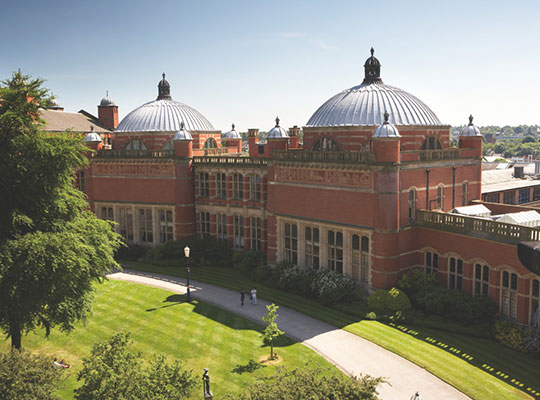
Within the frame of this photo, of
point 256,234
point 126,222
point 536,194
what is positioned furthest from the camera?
point 536,194

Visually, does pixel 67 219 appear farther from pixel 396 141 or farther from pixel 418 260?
pixel 418 260

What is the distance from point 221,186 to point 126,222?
10.8m

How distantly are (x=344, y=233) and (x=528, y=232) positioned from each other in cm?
1183

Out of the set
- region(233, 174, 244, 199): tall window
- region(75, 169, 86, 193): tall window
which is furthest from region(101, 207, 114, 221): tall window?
region(233, 174, 244, 199): tall window

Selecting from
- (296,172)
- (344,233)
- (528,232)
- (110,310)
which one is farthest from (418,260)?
(110,310)

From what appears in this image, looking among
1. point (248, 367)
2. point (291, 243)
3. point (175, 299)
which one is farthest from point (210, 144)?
point (248, 367)

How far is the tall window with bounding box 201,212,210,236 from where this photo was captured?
4753 centimetres

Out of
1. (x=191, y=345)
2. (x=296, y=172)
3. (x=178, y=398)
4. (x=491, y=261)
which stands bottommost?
(x=191, y=345)

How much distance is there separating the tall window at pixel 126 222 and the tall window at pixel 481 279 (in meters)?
32.3

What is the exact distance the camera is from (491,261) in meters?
28.9

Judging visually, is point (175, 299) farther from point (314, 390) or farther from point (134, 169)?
point (314, 390)

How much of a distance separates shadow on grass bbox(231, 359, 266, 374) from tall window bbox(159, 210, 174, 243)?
80.7 ft

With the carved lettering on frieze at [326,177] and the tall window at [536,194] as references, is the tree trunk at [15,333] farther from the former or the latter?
the tall window at [536,194]

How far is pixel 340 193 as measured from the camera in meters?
34.3
